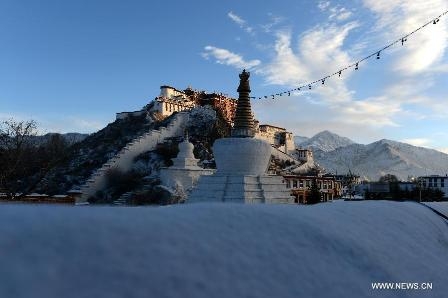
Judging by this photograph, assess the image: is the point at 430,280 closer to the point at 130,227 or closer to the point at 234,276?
the point at 234,276

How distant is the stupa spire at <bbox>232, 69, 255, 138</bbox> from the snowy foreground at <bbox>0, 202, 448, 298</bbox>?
23.0 m

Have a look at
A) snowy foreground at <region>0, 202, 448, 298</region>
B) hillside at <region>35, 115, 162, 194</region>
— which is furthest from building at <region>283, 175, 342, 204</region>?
snowy foreground at <region>0, 202, 448, 298</region>

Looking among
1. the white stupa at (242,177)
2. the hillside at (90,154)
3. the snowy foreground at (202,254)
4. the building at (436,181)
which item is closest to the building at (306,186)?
the building at (436,181)

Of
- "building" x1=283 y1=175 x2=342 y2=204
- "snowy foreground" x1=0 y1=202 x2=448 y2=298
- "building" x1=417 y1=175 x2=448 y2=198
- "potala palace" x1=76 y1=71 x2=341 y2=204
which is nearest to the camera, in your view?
"snowy foreground" x1=0 y1=202 x2=448 y2=298

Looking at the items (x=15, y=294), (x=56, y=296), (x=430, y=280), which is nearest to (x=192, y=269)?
(x=56, y=296)

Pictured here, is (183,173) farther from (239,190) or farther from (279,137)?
(279,137)

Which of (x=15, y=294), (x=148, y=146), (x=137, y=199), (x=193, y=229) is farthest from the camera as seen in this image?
(x=148, y=146)

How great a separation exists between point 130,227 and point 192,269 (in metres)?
0.65

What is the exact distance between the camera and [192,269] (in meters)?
3.46

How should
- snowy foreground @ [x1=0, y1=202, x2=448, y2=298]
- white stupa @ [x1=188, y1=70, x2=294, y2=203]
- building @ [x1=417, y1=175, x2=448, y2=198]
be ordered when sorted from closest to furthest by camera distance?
snowy foreground @ [x1=0, y1=202, x2=448, y2=298], white stupa @ [x1=188, y1=70, x2=294, y2=203], building @ [x1=417, y1=175, x2=448, y2=198]

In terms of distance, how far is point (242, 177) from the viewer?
2634 cm

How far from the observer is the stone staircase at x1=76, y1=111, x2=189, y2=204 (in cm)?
5225

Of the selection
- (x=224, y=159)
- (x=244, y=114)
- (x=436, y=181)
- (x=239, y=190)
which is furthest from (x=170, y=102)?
(x=239, y=190)

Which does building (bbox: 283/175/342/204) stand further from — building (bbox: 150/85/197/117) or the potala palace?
building (bbox: 150/85/197/117)
